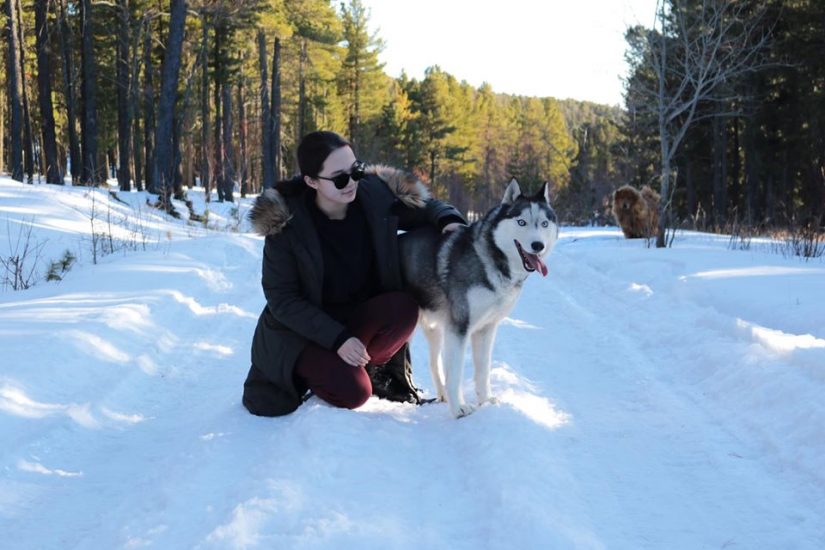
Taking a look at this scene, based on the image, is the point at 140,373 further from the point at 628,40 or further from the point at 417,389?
Result: the point at 628,40

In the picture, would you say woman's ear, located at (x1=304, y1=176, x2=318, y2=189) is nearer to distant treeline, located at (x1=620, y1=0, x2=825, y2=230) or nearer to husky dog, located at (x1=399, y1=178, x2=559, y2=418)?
husky dog, located at (x1=399, y1=178, x2=559, y2=418)

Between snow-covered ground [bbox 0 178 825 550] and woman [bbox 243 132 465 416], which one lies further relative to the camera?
woman [bbox 243 132 465 416]

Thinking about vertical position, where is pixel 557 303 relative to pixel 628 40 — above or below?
below

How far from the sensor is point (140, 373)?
4742 millimetres

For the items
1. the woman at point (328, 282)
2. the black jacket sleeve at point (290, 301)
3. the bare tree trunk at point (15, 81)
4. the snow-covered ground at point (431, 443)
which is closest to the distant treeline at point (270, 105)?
the bare tree trunk at point (15, 81)

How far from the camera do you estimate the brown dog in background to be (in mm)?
14529

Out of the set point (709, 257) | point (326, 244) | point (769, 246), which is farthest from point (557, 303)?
point (769, 246)

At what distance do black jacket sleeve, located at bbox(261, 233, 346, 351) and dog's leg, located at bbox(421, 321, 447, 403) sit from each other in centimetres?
85

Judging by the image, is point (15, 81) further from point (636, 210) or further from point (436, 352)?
point (436, 352)

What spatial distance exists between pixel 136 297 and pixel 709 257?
8653 millimetres

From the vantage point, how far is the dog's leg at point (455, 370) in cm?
380

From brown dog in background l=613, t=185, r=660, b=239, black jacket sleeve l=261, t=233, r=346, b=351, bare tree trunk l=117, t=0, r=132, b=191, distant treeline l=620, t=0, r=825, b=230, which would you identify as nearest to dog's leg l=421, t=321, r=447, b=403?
black jacket sleeve l=261, t=233, r=346, b=351

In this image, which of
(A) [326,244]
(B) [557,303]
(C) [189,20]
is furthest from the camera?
(C) [189,20]

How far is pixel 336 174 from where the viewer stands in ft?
12.0
